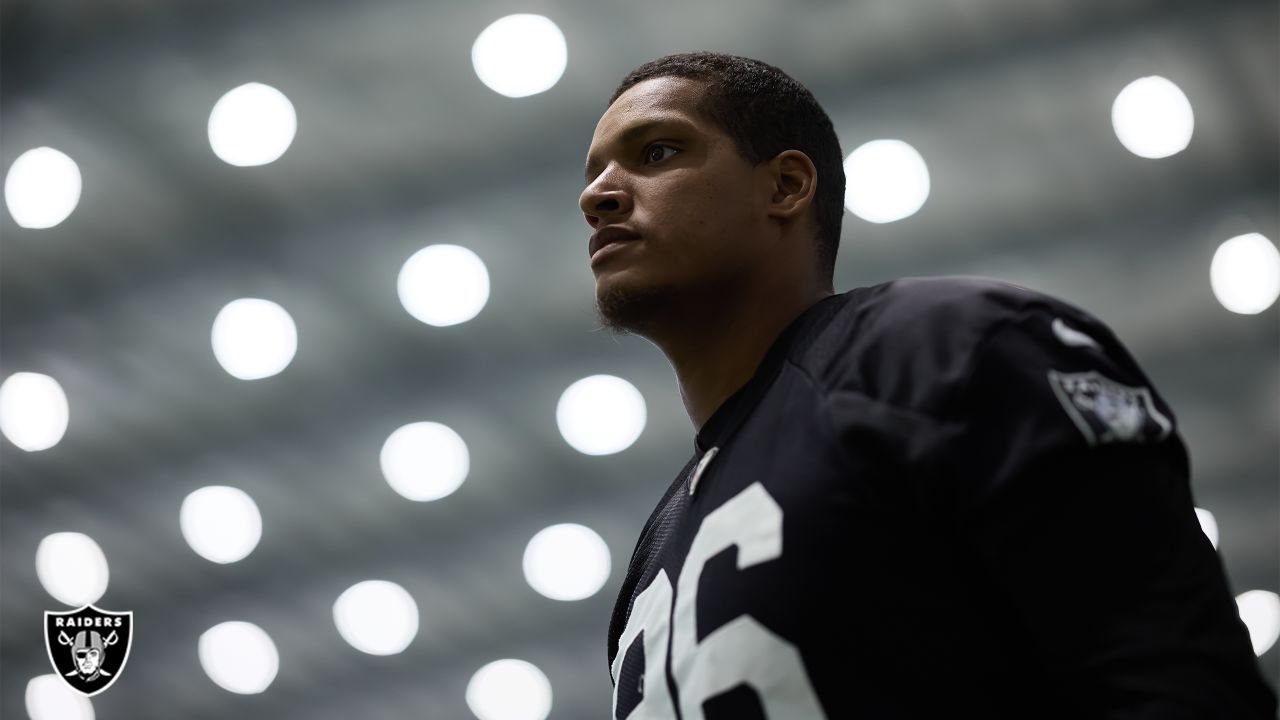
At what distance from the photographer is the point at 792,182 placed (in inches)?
53.4

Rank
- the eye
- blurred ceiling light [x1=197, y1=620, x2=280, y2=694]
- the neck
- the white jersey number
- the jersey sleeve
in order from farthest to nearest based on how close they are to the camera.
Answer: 1. blurred ceiling light [x1=197, y1=620, x2=280, y2=694]
2. the eye
3. the neck
4. the white jersey number
5. the jersey sleeve

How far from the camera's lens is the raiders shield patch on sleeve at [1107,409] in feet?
2.51

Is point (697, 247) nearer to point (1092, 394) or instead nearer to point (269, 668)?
point (1092, 394)

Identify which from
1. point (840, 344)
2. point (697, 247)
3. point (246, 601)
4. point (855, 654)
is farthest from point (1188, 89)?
point (246, 601)

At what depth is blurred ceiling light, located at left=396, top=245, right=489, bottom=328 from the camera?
316 cm

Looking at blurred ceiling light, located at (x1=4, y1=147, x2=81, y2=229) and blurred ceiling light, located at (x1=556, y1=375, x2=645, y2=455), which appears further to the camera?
blurred ceiling light, located at (x1=556, y1=375, x2=645, y2=455)

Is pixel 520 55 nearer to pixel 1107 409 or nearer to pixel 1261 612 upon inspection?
pixel 1107 409

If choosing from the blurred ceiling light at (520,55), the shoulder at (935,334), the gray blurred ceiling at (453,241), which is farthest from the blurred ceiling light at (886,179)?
the shoulder at (935,334)

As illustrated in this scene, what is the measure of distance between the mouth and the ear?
0.17 meters

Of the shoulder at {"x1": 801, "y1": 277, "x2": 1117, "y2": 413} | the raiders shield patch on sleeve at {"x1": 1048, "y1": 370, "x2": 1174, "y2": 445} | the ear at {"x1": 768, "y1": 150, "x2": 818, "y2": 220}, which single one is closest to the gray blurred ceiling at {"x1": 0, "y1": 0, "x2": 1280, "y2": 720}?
the ear at {"x1": 768, "y1": 150, "x2": 818, "y2": 220}

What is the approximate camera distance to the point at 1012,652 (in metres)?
0.80

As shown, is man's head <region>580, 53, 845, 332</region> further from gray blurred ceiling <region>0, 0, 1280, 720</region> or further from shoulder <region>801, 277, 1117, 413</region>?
gray blurred ceiling <region>0, 0, 1280, 720</region>

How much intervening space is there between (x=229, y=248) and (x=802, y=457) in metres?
2.69

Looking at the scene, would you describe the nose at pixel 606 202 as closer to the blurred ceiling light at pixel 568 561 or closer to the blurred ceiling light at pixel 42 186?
the blurred ceiling light at pixel 42 186
